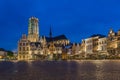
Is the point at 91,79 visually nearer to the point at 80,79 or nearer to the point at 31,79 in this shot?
the point at 80,79

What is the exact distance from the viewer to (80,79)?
4466 centimetres

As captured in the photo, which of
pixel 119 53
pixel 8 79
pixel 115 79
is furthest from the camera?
pixel 119 53

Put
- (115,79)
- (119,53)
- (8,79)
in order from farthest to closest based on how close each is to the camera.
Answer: (119,53), (8,79), (115,79)

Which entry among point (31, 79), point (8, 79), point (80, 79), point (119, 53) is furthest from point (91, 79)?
point (119, 53)

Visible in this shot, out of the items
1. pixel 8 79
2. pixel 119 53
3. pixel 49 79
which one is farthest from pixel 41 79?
pixel 119 53

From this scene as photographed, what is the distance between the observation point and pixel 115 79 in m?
43.2

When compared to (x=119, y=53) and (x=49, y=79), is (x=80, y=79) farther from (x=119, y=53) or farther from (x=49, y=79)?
(x=119, y=53)

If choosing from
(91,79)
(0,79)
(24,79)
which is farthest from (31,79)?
(91,79)

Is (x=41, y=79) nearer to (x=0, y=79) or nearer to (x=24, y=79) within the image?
(x=24, y=79)

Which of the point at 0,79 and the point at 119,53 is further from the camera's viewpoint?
the point at 119,53

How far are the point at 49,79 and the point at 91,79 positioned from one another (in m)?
5.93

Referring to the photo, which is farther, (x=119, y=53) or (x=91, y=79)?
(x=119, y=53)

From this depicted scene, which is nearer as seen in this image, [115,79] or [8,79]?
[115,79]

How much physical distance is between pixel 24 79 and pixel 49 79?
348 centimetres
